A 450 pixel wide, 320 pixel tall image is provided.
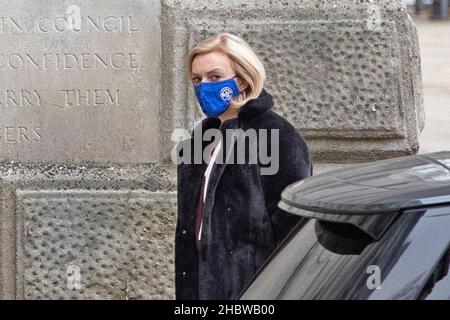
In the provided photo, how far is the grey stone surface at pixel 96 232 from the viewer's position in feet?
21.0

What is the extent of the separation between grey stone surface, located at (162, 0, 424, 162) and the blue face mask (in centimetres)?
165

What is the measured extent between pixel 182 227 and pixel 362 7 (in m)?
2.08

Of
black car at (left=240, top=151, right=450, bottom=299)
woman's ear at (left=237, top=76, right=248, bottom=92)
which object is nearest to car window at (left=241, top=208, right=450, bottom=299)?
black car at (left=240, top=151, right=450, bottom=299)

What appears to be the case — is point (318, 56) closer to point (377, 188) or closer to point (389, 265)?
point (377, 188)

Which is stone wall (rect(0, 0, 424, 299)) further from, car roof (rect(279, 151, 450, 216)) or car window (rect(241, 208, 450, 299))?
car window (rect(241, 208, 450, 299))

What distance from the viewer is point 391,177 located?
3.56 meters

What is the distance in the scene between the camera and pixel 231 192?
4.73m

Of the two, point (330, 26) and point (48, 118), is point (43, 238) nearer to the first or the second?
point (48, 118)

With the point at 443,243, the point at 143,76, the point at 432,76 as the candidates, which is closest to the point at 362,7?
the point at 143,76

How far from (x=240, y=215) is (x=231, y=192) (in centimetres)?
9

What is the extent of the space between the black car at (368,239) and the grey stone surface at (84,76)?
2.81 m

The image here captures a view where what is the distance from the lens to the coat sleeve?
15.2ft

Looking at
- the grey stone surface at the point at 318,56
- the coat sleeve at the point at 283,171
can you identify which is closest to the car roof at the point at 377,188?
the coat sleeve at the point at 283,171

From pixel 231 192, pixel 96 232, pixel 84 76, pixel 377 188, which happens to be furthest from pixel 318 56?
pixel 377 188
